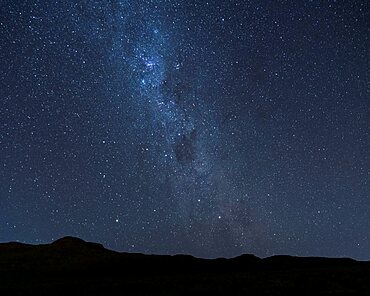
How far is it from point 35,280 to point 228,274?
11.6 m

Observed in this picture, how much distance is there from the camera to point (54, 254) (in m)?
33.6

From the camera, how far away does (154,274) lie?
28156 mm

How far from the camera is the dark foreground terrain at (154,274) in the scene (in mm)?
21750

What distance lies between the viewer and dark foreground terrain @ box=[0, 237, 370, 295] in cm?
2175

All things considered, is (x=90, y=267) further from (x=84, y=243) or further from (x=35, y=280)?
(x=84, y=243)

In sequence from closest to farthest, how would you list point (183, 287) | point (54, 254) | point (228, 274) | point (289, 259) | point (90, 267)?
point (183, 287), point (228, 274), point (90, 267), point (54, 254), point (289, 259)

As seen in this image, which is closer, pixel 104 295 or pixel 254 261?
pixel 104 295

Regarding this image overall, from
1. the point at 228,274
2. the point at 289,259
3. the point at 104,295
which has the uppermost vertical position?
the point at 289,259

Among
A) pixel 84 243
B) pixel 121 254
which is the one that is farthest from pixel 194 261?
pixel 84 243

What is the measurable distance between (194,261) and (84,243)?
1079 centimetres

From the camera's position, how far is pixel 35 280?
82.8 feet

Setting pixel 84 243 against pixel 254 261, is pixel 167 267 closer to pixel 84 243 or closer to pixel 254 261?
pixel 254 261

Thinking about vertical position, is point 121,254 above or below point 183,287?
above

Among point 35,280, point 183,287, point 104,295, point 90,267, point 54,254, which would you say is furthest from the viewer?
point 54,254
